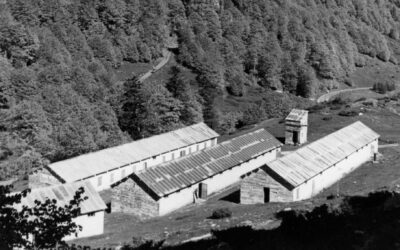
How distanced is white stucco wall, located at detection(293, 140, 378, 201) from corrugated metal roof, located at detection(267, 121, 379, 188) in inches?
27.4

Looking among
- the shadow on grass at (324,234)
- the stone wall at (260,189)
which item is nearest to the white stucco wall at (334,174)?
the stone wall at (260,189)

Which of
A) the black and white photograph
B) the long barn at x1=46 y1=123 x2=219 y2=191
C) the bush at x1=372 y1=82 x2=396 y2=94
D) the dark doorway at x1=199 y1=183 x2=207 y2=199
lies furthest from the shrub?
the dark doorway at x1=199 y1=183 x2=207 y2=199

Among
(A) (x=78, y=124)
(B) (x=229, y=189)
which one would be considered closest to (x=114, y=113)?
(A) (x=78, y=124)

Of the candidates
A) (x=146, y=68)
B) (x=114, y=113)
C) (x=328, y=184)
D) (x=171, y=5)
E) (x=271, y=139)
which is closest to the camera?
(x=328, y=184)

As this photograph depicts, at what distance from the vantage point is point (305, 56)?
602 ft

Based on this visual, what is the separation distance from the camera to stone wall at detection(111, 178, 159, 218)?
52719 millimetres

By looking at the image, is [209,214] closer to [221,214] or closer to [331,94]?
[221,214]

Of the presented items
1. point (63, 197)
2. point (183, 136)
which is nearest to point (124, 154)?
point (183, 136)

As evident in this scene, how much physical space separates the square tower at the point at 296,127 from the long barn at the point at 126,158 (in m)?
10.8

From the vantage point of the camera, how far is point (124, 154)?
225ft

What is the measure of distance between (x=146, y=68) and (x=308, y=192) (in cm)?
9422

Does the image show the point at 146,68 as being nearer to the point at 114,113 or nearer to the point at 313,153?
the point at 114,113

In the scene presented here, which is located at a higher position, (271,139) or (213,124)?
(271,139)

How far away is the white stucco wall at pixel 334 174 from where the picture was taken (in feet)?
183
